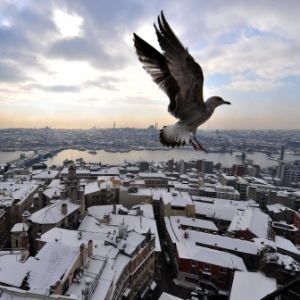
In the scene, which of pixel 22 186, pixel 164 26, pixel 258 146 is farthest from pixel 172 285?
pixel 258 146

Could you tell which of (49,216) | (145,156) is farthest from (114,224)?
(145,156)

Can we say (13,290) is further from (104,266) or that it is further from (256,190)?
(256,190)

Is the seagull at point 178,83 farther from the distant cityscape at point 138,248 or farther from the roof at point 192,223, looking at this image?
the roof at point 192,223

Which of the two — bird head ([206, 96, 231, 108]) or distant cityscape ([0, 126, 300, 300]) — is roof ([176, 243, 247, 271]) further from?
bird head ([206, 96, 231, 108])

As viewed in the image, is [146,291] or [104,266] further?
[146,291]

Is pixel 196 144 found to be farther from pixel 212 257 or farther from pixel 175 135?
pixel 212 257

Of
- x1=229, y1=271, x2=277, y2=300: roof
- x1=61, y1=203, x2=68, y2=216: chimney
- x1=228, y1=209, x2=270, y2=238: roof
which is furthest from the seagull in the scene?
x1=228, y1=209, x2=270, y2=238: roof

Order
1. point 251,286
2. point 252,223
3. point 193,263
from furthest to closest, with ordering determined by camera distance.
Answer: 1. point 252,223
2. point 193,263
3. point 251,286
